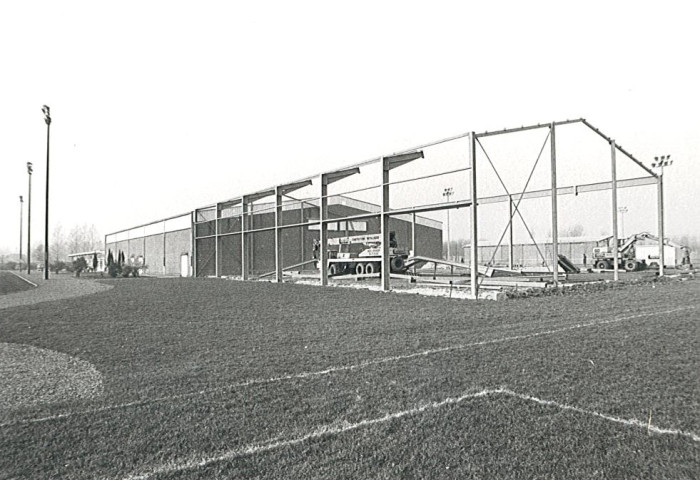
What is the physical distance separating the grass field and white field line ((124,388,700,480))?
2 centimetres

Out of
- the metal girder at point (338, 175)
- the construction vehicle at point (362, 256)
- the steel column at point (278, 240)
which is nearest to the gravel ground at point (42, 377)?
the metal girder at point (338, 175)

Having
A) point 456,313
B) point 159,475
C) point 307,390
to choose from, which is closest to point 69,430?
point 159,475

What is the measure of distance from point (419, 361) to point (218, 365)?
105 inches

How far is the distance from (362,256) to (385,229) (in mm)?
10326

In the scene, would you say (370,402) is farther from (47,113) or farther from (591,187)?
(47,113)

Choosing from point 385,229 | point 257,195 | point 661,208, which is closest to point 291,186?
point 257,195

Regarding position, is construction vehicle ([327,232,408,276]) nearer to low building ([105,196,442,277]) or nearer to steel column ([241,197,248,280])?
low building ([105,196,442,277])

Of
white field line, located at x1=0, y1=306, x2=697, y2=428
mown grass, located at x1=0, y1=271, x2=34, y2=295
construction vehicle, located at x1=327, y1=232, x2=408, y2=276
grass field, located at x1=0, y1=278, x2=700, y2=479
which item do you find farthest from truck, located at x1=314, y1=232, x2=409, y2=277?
white field line, located at x1=0, y1=306, x2=697, y2=428

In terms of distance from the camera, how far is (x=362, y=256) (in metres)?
27.6

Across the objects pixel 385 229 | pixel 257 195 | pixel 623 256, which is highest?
pixel 257 195

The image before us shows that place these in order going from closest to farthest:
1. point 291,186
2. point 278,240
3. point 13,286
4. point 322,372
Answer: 1. point 322,372
2. point 278,240
3. point 291,186
4. point 13,286

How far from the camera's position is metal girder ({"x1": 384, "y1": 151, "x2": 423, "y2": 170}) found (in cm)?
1741

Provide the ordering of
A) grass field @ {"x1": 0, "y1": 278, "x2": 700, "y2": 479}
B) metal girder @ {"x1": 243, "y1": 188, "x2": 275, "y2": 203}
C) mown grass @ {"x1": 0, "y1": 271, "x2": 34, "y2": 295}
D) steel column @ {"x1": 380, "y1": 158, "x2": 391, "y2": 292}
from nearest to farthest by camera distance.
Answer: grass field @ {"x1": 0, "y1": 278, "x2": 700, "y2": 479}
steel column @ {"x1": 380, "y1": 158, "x2": 391, "y2": 292}
mown grass @ {"x1": 0, "y1": 271, "x2": 34, "y2": 295}
metal girder @ {"x1": 243, "y1": 188, "x2": 275, "y2": 203}

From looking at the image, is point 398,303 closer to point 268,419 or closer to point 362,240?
point 268,419
